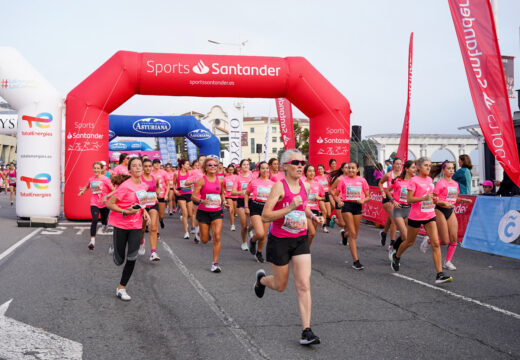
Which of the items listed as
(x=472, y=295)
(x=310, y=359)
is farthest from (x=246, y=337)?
(x=472, y=295)

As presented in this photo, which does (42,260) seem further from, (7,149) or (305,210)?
(7,149)

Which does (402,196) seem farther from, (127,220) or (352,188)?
(127,220)

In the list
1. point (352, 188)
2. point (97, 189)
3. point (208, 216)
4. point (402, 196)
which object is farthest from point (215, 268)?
point (97, 189)

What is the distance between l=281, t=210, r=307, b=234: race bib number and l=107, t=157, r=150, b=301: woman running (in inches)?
89.1

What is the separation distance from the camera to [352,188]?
8859 mm

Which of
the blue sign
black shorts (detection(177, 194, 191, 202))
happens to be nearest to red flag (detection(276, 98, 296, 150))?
black shorts (detection(177, 194, 191, 202))

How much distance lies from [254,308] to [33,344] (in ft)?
7.60

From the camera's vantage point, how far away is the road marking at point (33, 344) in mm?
4023

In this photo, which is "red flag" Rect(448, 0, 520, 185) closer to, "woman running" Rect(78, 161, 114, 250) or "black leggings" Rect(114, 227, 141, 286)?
"black leggings" Rect(114, 227, 141, 286)

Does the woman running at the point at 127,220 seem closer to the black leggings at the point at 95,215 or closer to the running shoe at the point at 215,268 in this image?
the running shoe at the point at 215,268

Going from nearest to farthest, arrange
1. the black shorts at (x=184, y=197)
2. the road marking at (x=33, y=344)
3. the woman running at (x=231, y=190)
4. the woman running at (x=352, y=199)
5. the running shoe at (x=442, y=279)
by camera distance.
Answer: the road marking at (x=33, y=344)
the running shoe at (x=442, y=279)
the woman running at (x=352, y=199)
the woman running at (x=231, y=190)
the black shorts at (x=184, y=197)

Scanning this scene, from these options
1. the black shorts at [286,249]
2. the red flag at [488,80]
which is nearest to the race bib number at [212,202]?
the black shorts at [286,249]

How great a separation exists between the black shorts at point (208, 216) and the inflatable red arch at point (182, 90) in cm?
777

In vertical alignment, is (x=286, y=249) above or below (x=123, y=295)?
above
